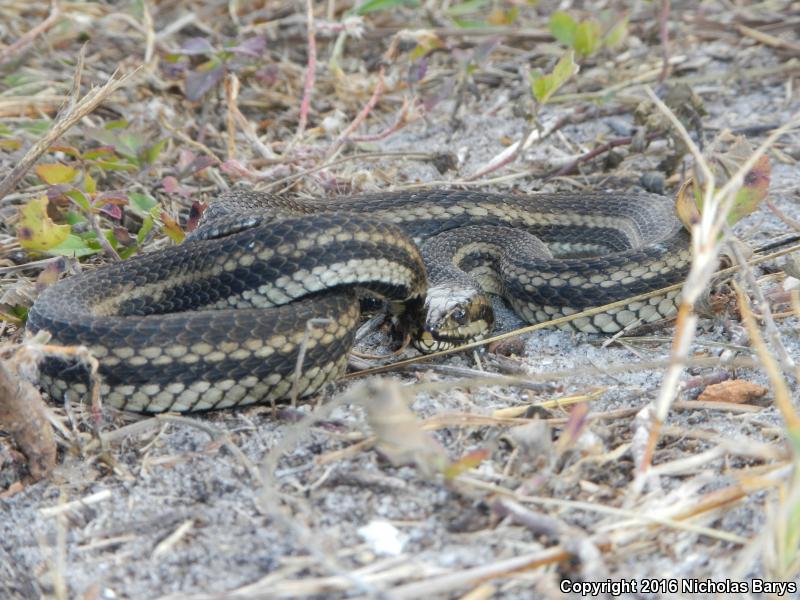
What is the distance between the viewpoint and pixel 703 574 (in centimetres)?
353

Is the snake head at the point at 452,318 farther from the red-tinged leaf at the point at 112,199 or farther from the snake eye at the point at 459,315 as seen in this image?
the red-tinged leaf at the point at 112,199

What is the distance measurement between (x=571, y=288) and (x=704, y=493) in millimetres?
2368

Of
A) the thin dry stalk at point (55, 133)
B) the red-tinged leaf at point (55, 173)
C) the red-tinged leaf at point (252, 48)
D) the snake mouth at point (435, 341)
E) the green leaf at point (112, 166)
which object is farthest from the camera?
the red-tinged leaf at point (252, 48)

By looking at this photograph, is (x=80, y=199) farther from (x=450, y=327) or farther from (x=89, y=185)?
(x=450, y=327)

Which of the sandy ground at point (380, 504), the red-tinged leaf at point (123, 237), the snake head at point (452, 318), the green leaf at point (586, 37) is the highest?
the green leaf at point (586, 37)

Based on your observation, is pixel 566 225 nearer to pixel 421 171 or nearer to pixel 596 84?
pixel 421 171

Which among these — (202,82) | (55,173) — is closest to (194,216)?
(55,173)

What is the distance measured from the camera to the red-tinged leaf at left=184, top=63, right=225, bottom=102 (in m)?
7.85

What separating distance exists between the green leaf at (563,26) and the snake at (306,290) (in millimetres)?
2007

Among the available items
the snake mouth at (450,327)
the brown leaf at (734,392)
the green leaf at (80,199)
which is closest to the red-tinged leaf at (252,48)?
the green leaf at (80,199)

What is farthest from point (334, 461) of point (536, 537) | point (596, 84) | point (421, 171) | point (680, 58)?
point (680, 58)

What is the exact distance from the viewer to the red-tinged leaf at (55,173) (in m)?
5.86

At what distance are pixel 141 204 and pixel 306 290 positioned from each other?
6.68 ft

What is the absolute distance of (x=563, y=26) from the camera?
8289 mm
